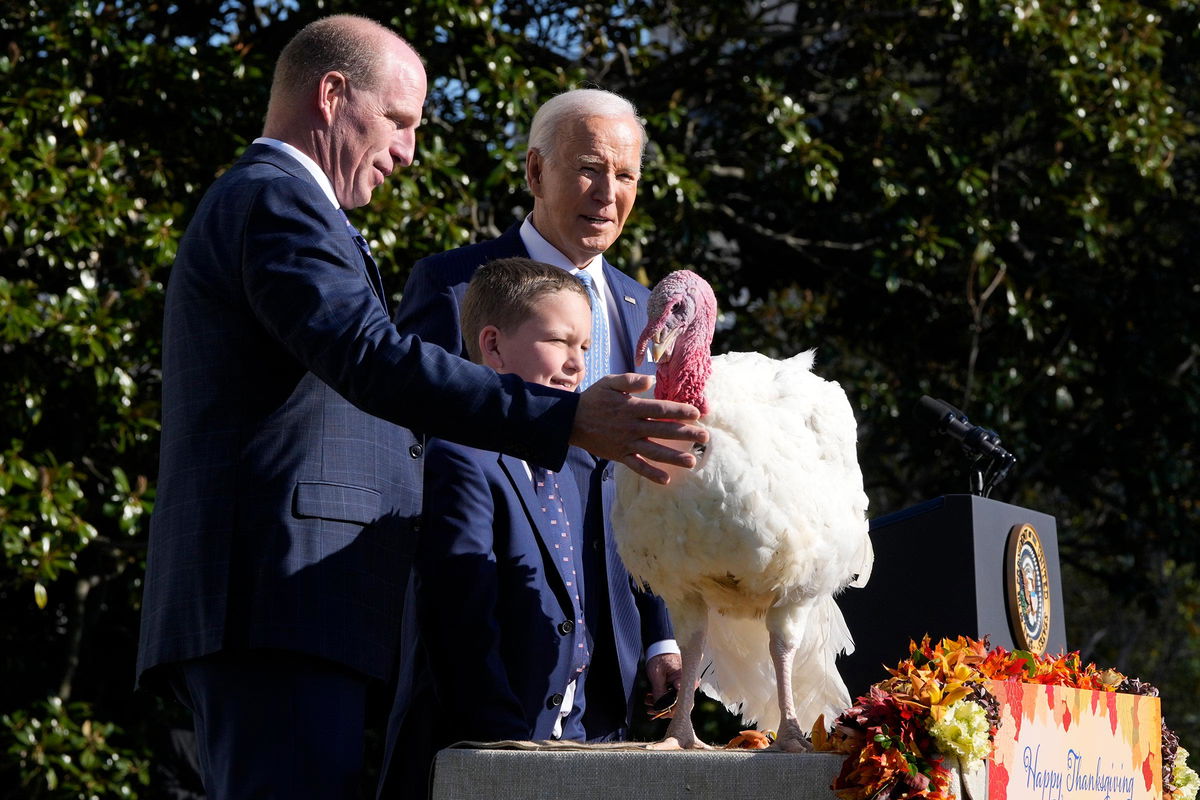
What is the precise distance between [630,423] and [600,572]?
0.67m

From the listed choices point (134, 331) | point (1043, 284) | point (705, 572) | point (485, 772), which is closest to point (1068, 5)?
point (1043, 284)

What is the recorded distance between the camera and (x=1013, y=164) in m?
6.88

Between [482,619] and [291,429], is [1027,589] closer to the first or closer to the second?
[482,619]

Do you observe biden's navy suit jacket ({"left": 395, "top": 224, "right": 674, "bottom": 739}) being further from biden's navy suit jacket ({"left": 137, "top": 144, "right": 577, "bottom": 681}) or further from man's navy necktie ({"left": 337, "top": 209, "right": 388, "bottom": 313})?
biden's navy suit jacket ({"left": 137, "top": 144, "right": 577, "bottom": 681})

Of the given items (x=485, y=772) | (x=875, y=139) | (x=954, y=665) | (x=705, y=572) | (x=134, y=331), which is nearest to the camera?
(x=485, y=772)

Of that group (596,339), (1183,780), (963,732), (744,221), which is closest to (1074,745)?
(963,732)

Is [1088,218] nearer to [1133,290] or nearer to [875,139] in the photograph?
[1133,290]

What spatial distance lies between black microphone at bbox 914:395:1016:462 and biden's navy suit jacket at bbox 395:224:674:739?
2.42 feet

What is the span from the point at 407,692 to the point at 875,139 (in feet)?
16.1

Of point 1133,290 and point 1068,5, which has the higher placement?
point 1068,5

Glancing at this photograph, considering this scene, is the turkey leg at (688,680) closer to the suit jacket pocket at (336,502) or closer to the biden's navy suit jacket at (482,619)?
the biden's navy suit jacket at (482,619)

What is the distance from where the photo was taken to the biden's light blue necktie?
292 cm

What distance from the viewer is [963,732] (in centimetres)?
194

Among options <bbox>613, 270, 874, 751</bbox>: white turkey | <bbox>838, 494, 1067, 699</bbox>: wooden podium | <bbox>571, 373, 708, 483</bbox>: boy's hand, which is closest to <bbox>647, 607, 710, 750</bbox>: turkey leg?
<bbox>613, 270, 874, 751</bbox>: white turkey
